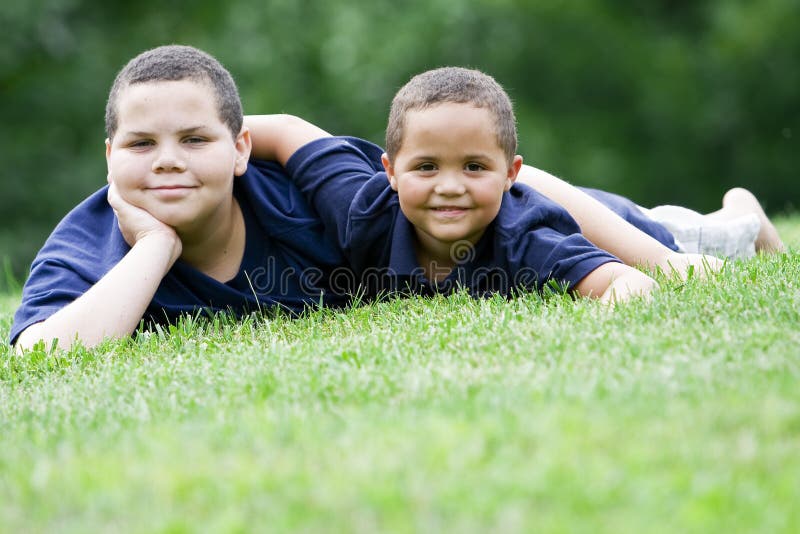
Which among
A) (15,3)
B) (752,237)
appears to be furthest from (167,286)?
(15,3)

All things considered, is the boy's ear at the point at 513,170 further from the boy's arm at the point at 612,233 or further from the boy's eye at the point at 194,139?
the boy's eye at the point at 194,139

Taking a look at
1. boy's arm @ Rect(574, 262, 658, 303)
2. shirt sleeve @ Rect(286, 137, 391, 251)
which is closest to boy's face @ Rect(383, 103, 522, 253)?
shirt sleeve @ Rect(286, 137, 391, 251)

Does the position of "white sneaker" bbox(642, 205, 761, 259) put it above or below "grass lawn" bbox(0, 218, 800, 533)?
below

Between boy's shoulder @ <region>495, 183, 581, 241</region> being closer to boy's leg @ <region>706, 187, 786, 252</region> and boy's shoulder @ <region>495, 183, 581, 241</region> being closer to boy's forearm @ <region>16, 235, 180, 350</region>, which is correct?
boy's forearm @ <region>16, 235, 180, 350</region>

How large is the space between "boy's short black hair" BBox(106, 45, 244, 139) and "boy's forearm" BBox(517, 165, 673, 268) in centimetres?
139

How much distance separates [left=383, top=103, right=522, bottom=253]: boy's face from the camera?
422cm

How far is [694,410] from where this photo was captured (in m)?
2.47

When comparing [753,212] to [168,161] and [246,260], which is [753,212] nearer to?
[246,260]

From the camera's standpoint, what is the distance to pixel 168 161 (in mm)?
4242

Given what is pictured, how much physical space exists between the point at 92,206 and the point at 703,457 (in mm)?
3305

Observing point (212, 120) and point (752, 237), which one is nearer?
point (212, 120)

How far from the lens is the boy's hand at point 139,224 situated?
171 inches

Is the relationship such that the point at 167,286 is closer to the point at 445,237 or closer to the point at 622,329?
the point at 445,237

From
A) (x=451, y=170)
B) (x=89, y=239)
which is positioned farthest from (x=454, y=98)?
(x=89, y=239)
